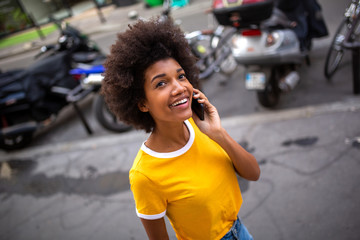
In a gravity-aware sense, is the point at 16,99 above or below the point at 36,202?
above

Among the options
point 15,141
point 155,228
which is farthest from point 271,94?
point 15,141

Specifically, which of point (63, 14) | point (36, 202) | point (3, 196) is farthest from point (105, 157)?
point (63, 14)

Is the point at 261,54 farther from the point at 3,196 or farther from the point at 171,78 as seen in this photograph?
the point at 3,196

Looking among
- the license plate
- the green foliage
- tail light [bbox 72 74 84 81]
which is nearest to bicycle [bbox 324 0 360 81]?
the license plate

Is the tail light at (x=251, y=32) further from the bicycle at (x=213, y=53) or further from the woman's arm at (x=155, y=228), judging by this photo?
the woman's arm at (x=155, y=228)

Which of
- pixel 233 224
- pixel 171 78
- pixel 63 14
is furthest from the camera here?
pixel 63 14

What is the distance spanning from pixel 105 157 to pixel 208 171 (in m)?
3.09

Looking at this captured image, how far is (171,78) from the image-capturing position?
127 centimetres

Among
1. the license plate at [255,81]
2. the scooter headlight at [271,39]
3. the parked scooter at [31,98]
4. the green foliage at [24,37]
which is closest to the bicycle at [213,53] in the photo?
the license plate at [255,81]

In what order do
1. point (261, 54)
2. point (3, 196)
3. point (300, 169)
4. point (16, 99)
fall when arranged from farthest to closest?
point (16, 99), point (3, 196), point (261, 54), point (300, 169)

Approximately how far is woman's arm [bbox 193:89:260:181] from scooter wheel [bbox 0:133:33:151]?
443 cm

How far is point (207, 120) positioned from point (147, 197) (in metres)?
0.51

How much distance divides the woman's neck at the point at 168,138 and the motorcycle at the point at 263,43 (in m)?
2.39

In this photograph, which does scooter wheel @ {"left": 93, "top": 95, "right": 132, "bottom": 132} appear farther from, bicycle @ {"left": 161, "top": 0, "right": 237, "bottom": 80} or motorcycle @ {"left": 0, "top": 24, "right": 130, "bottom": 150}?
bicycle @ {"left": 161, "top": 0, "right": 237, "bottom": 80}
